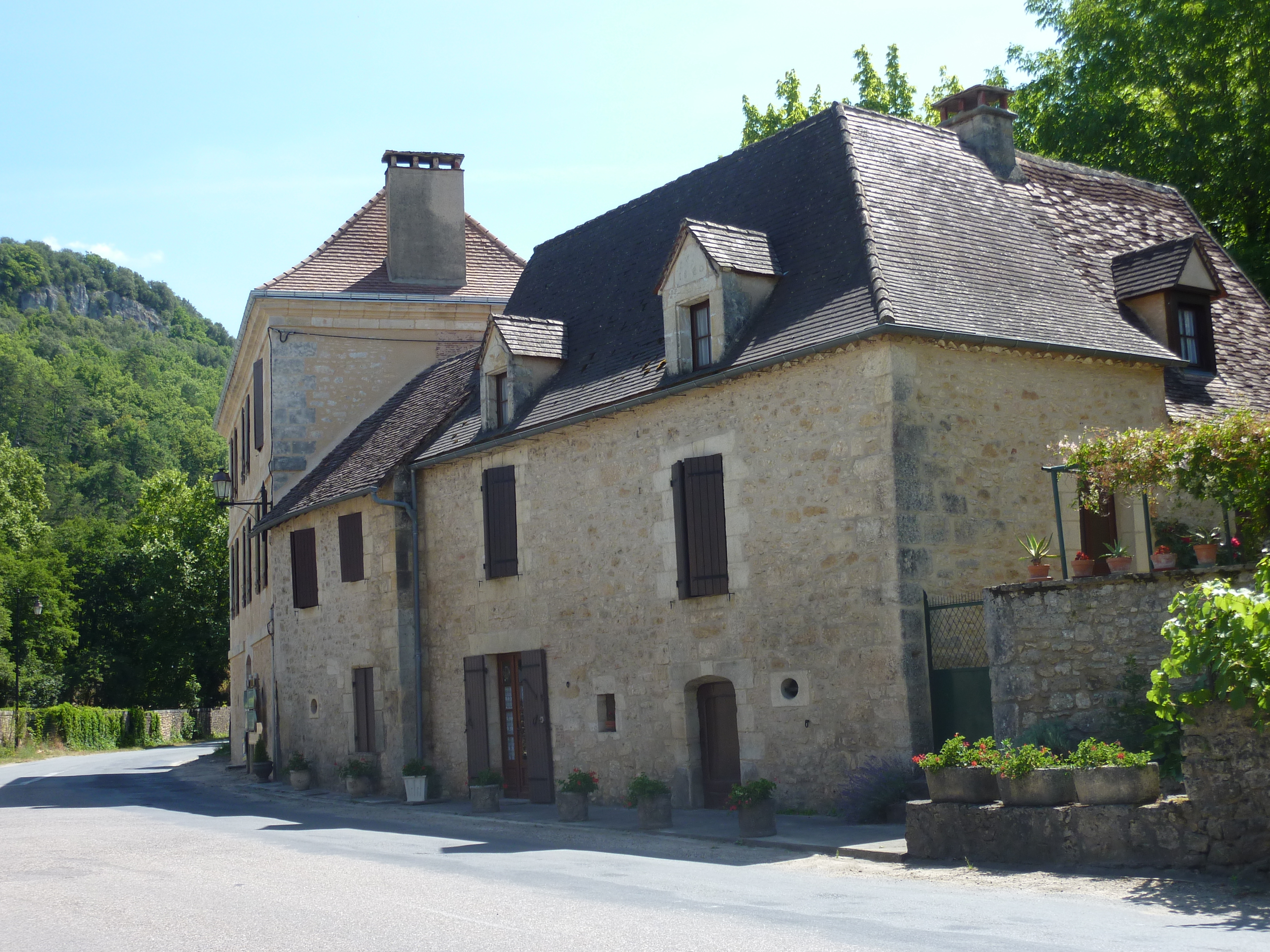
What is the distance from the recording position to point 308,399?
2372cm

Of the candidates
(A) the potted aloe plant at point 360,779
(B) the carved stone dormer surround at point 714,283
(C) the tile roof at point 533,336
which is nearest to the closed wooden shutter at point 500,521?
(C) the tile roof at point 533,336

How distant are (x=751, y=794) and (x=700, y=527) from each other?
11.5ft

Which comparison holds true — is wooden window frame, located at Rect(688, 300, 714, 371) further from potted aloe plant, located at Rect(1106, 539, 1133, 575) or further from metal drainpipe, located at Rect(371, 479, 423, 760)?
metal drainpipe, located at Rect(371, 479, 423, 760)

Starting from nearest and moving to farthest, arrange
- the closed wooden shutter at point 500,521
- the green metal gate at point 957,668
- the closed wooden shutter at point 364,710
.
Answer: the green metal gate at point 957,668 < the closed wooden shutter at point 500,521 < the closed wooden shutter at point 364,710

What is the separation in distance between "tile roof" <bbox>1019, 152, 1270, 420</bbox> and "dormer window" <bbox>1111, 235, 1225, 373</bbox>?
164 millimetres

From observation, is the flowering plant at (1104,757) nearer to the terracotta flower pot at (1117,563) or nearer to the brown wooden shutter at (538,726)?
the terracotta flower pot at (1117,563)

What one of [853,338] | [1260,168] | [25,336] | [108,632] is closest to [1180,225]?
[1260,168]

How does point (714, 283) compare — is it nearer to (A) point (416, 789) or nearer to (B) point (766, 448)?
(B) point (766, 448)

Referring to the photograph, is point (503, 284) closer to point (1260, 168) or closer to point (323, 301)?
point (323, 301)

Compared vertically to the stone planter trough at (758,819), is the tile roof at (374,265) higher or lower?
higher

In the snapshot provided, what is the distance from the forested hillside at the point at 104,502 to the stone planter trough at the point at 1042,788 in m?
45.4

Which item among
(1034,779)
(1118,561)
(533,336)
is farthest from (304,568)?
(1034,779)

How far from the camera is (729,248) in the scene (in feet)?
48.6

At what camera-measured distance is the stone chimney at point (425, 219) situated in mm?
24609
